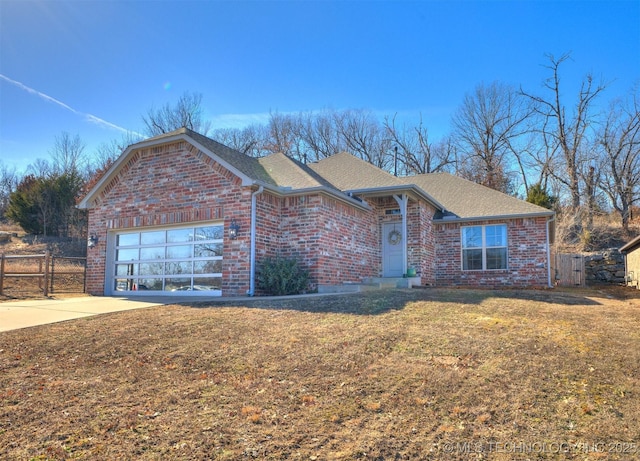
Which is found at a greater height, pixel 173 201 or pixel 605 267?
pixel 173 201

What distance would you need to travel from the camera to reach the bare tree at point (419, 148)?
36438 millimetres

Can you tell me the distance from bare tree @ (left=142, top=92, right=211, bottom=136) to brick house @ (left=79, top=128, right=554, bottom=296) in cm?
2238

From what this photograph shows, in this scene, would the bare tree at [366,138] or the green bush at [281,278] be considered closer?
the green bush at [281,278]

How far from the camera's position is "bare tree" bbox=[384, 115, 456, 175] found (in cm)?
3644

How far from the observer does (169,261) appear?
13.3 metres

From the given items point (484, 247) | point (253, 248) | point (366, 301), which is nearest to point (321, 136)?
point (484, 247)

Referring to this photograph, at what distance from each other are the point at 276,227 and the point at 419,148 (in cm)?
2680

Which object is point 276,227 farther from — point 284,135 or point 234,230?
point 284,135

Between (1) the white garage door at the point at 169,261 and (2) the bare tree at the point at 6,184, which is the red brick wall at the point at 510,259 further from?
(2) the bare tree at the point at 6,184

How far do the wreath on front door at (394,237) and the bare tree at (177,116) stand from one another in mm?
25109

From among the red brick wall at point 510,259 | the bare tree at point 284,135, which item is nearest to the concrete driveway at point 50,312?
the red brick wall at point 510,259

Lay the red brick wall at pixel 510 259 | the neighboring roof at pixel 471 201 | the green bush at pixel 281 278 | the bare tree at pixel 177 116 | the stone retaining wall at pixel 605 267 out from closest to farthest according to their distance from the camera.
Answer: the green bush at pixel 281 278, the red brick wall at pixel 510 259, the neighboring roof at pixel 471 201, the stone retaining wall at pixel 605 267, the bare tree at pixel 177 116

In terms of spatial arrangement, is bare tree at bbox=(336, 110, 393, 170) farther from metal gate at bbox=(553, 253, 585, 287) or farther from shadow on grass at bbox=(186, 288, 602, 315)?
shadow on grass at bbox=(186, 288, 602, 315)

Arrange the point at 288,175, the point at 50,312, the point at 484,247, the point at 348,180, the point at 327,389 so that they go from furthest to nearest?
1. the point at 484,247
2. the point at 348,180
3. the point at 288,175
4. the point at 50,312
5. the point at 327,389
